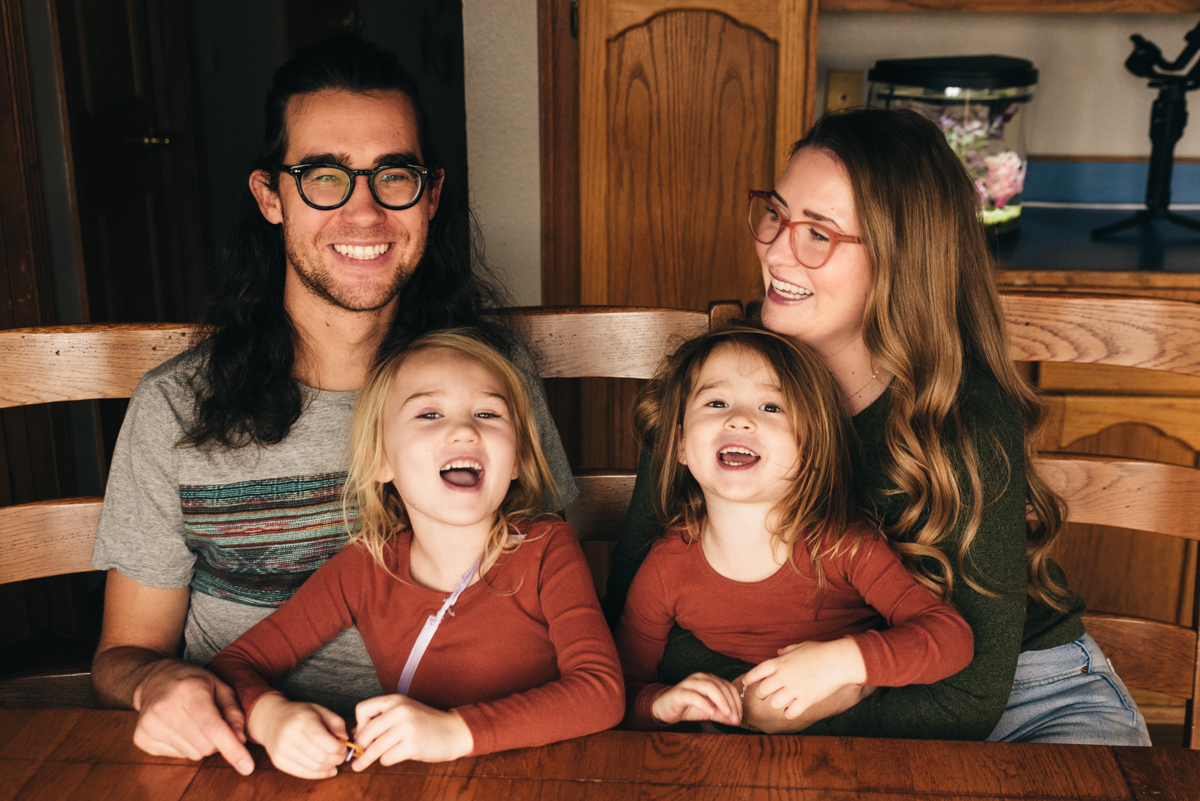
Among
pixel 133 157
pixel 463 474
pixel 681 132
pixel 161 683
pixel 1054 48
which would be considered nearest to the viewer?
pixel 161 683

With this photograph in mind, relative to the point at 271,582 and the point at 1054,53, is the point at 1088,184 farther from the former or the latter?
the point at 271,582

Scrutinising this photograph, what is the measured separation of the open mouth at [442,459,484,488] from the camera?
121cm

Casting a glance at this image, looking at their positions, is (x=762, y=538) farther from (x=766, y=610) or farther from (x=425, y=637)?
(x=425, y=637)

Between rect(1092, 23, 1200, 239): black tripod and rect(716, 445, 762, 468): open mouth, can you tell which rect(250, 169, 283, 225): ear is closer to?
rect(716, 445, 762, 468): open mouth

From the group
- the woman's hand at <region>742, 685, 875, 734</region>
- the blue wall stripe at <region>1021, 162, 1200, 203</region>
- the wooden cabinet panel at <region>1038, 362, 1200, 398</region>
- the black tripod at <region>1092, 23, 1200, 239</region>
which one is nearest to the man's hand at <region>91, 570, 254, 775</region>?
the woman's hand at <region>742, 685, 875, 734</region>

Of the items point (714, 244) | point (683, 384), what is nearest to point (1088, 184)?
point (714, 244)

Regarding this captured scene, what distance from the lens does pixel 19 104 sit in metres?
2.41

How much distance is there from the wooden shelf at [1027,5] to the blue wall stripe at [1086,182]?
55 cm

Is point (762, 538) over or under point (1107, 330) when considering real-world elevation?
under

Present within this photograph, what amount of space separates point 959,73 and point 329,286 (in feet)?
5.51

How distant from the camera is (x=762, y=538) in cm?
131

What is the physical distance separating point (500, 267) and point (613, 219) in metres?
0.33

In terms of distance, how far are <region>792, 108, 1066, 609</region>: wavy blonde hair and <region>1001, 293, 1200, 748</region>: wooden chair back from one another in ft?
0.12

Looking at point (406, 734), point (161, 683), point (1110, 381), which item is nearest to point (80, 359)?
point (161, 683)
